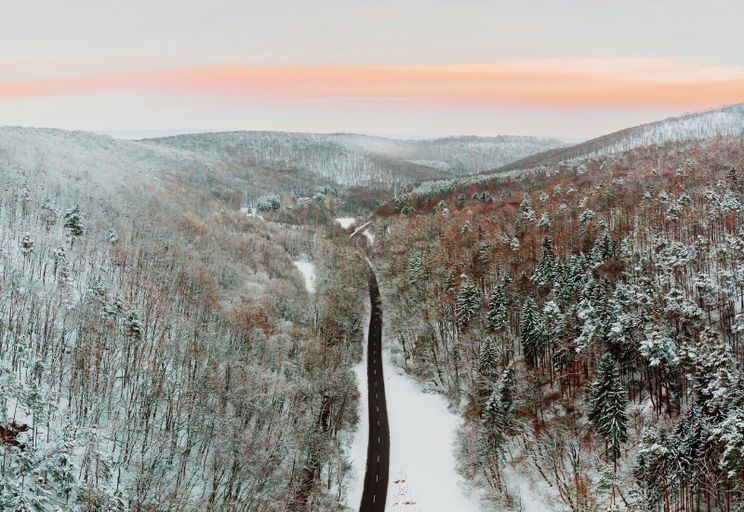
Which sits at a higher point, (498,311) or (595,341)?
(595,341)

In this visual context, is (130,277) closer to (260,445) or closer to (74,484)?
(260,445)

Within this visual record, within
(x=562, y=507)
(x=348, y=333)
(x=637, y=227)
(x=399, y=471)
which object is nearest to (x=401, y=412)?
(x=399, y=471)

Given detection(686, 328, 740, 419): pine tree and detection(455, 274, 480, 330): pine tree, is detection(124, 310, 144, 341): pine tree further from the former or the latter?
detection(686, 328, 740, 419): pine tree

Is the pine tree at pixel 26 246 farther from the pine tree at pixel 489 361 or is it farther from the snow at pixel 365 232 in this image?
the snow at pixel 365 232

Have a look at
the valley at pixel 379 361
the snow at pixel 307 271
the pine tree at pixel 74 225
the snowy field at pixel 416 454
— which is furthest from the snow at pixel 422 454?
the pine tree at pixel 74 225

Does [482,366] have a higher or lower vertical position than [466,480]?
higher

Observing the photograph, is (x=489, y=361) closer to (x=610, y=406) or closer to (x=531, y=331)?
(x=531, y=331)

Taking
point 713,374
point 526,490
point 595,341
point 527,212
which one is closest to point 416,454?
point 526,490

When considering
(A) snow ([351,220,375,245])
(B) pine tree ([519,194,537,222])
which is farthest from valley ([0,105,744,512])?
(A) snow ([351,220,375,245])

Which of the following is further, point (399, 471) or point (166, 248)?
point (166, 248)
